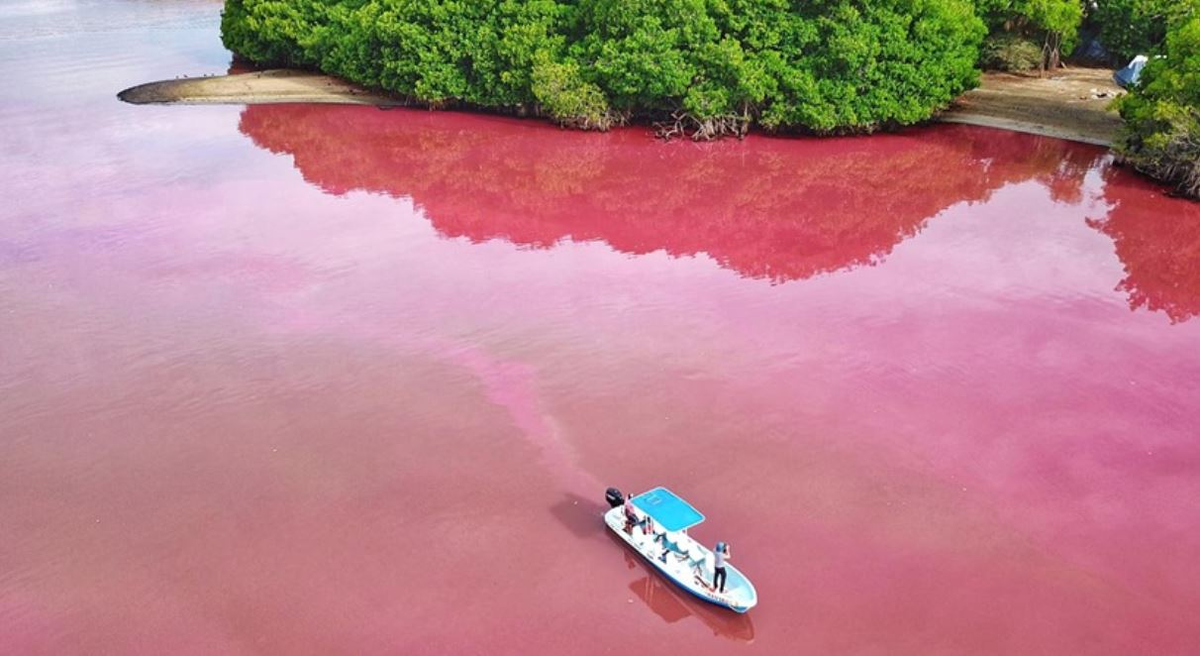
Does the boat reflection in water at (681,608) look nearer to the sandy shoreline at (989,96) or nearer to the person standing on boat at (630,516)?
the person standing on boat at (630,516)

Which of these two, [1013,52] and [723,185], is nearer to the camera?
[723,185]

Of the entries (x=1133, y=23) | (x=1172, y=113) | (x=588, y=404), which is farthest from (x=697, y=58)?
A: (x=1133, y=23)

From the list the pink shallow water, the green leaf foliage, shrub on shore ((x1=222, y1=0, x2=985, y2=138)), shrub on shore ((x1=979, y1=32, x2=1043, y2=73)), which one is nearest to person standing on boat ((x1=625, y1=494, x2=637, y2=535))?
the pink shallow water

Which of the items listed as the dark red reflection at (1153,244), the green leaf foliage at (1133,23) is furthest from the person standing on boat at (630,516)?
the green leaf foliage at (1133,23)

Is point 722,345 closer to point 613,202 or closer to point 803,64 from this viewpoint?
point 613,202

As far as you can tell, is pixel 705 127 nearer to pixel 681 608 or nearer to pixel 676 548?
pixel 676 548

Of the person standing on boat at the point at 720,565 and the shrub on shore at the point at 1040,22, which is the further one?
the shrub on shore at the point at 1040,22
